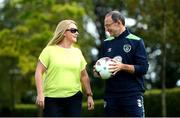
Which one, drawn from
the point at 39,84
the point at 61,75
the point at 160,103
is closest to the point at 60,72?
the point at 61,75

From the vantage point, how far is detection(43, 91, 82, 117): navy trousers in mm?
6277

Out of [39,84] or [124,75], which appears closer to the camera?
[39,84]

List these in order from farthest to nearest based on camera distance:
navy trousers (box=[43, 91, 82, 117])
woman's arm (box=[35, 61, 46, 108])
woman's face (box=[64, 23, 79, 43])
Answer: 1. woman's face (box=[64, 23, 79, 43])
2. navy trousers (box=[43, 91, 82, 117])
3. woman's arm (box=[35, 61, 46, 108])

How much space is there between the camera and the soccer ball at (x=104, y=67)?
6.31 meters

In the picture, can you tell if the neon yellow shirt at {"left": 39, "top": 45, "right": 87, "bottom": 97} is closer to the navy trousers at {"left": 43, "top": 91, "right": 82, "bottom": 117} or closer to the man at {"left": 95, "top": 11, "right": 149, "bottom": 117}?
the navy trousers at {"left": 43, "top": 91, "right": 82, "bottom": 117}

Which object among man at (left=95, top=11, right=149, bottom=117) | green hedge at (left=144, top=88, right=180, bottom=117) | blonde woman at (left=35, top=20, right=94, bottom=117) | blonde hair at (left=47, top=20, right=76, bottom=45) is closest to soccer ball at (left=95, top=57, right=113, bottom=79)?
man at (left=95, top=11, right=149, bottom=117)

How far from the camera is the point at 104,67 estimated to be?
250 inches

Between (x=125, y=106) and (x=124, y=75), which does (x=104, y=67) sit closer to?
(x=124, y=75)

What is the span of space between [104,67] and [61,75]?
1.61ft

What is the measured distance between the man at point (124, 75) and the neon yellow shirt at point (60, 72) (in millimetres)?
387

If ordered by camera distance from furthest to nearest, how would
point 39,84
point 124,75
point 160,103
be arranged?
point 160,103 → point 124,75 → point 39,84

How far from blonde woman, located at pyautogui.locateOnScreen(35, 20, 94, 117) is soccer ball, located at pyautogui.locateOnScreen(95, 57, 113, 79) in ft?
0.71

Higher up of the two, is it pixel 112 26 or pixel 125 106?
pixel 112 26

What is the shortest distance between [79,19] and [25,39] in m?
2.46
